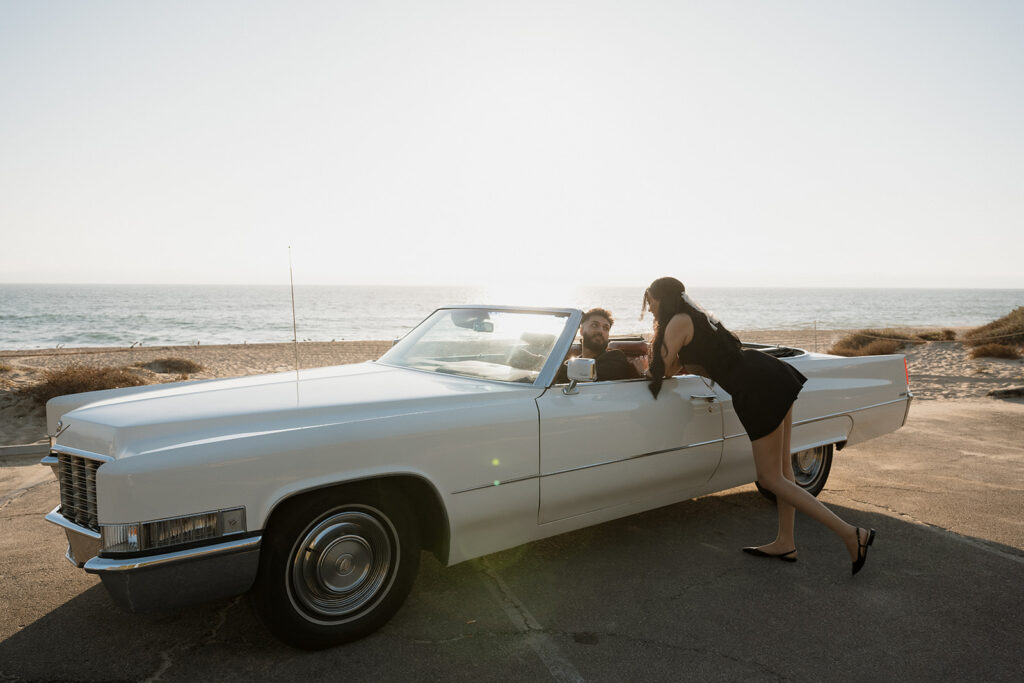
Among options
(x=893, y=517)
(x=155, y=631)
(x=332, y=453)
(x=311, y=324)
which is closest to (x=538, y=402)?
(x=332, y=453)

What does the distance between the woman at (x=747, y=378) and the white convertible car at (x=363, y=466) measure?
28cm

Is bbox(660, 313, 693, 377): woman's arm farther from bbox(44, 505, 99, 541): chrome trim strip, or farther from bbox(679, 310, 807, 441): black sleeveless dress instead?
bbox(44, 505, 99, 541): chrome trim strip

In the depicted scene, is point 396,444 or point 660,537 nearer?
point 396,444

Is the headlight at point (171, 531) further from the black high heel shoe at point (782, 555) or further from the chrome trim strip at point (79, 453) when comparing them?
the black high heel shoe at point (782, 555)

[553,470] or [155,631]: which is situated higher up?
[553,470]

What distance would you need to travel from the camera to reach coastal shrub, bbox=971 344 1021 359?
50.4ft

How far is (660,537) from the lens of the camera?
14.2 feet

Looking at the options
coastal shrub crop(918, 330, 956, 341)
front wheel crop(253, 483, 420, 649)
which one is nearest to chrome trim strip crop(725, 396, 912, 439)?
front wheel crop(253, 483, 420, 649)

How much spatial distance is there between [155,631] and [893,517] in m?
4.58

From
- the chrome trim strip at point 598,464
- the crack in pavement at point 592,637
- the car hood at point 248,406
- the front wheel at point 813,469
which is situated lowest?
the crack in pavement at point 592,637

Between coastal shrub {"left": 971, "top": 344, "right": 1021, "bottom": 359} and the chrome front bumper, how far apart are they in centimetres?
1772

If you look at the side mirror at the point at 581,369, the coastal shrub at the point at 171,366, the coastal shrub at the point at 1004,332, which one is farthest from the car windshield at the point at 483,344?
the coastal shrub at the point at 1004,332

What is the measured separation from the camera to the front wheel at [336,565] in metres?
2.71

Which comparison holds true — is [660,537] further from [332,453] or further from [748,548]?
[332,453]
